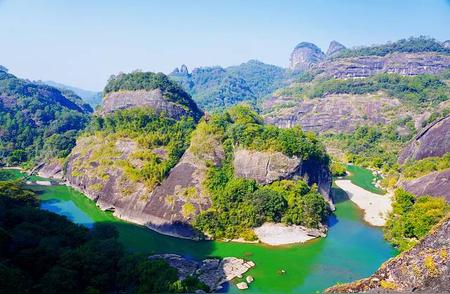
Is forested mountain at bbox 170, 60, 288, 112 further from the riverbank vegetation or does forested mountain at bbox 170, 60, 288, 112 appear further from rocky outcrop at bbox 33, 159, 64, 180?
the riverbank vegetation

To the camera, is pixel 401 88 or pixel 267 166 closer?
pixel 267 166

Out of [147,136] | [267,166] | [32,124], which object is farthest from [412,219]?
[32,124]

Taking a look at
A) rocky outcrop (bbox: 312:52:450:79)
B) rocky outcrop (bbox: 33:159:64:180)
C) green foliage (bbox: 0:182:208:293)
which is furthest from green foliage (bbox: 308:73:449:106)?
green foliage (bbox: 0:182:208:293)

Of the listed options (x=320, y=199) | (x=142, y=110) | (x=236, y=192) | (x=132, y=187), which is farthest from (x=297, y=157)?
(x=142, y=110)

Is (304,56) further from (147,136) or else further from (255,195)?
(255,195)

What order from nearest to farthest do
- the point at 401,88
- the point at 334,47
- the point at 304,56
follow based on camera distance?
1. the point at 401,88
2. the point at 334,47
3. the point at 304,56

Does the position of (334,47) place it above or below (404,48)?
above

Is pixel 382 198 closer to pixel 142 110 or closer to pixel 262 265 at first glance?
pixel 262 265
